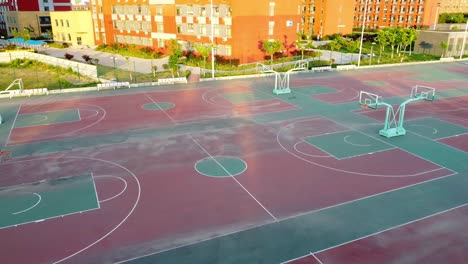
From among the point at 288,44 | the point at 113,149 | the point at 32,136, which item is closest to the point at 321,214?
the point at 113,149

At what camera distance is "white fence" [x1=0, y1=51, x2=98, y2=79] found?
45362mm

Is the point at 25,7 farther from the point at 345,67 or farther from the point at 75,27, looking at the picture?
the point at 345,67

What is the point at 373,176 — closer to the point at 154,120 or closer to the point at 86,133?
the point at 154,120

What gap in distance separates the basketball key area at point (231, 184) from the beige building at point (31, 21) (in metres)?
70.1

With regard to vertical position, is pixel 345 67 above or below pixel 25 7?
below

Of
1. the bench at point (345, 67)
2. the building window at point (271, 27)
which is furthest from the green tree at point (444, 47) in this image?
the building window at point (271, 27)

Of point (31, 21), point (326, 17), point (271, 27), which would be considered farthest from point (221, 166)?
point (31, 21)

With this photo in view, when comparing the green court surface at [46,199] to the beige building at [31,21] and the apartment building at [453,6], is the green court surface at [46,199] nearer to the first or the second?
the beige building at [31,21]

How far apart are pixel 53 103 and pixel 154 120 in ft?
33.9

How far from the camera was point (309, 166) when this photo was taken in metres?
18.8

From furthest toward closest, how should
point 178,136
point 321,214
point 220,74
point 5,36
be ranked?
1. point 5,36
2. point 220,74
3. point 178,136
4. point 321,214

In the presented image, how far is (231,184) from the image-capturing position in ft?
55.7

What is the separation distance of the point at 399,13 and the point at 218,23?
218 ft

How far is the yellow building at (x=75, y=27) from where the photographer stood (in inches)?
2975
